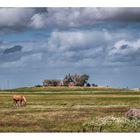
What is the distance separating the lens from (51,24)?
1149 inches

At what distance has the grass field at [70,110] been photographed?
94.4 feet

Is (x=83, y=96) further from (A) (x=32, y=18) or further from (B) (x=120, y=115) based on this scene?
(A) (x=32, y=18)

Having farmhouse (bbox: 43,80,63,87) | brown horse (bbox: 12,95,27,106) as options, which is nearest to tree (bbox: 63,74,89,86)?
farmhouse (bbox: 43,80,63,87)

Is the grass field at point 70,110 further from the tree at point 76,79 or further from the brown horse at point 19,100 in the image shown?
the tree at point 76,79

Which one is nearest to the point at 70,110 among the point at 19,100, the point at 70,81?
the point at 70,81

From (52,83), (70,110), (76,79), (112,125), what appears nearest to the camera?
(112,125)

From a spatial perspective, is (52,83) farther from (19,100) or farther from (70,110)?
(19,100)

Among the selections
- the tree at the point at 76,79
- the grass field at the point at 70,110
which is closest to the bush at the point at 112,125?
the grass field at the point at 70,110

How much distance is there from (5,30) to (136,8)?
450 centimetres

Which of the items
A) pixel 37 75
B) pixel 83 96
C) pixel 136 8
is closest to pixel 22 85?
pixel 37 75

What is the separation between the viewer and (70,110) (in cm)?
2989

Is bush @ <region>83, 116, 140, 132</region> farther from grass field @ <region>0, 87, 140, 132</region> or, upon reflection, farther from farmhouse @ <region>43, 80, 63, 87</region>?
farmhouse @ <region>43, 80, 63, 87</region>

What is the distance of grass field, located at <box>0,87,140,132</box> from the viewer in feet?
94.4

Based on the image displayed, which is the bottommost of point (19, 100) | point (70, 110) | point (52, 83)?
point (70, 110)
